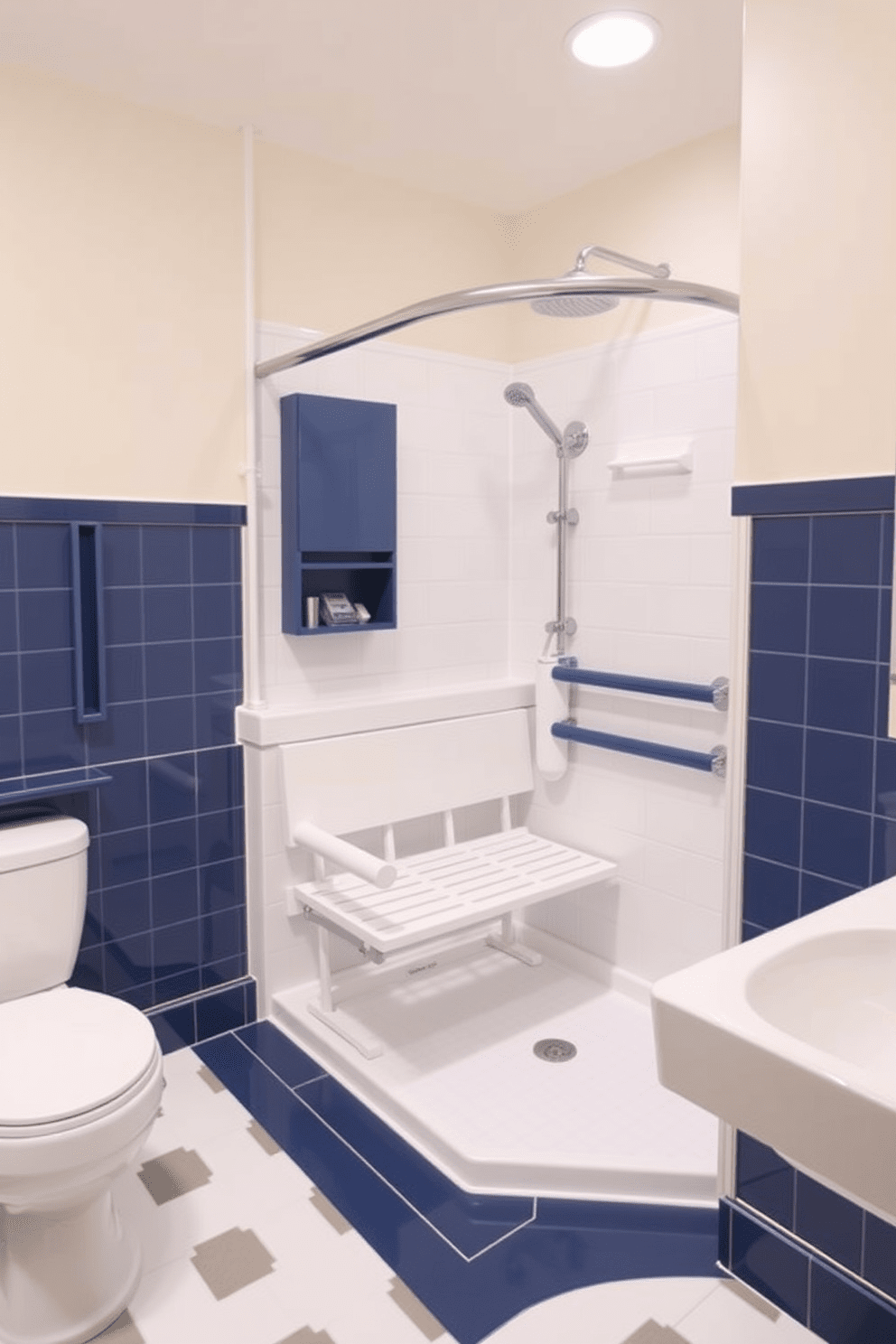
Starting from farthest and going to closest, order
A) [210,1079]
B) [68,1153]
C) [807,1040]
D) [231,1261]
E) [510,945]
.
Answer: [510,945], [210,1079], [231,1261], [68,1153], [807,1040]

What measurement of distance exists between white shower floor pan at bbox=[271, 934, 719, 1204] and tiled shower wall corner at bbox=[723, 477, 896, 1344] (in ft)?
0.96

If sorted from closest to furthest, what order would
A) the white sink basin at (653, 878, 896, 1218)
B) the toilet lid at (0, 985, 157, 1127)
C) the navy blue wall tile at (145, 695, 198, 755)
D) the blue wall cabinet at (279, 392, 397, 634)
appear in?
the white sink basin at (653, 878, 896, 1218) < the toilet lid at (0, 985, 157, 1127) < the navy blue wall tile at (145, 695, 198, 755) < the blue wall cabinet at (279, 392, 397, 634)

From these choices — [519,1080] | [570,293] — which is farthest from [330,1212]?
[570,293]

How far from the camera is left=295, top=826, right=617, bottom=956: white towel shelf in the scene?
7.92 ft

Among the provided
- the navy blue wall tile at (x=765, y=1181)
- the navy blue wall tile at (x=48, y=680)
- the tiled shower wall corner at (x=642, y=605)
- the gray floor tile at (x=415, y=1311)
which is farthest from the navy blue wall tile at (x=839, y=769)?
the navy blue wall tile at (x=48, y=680)

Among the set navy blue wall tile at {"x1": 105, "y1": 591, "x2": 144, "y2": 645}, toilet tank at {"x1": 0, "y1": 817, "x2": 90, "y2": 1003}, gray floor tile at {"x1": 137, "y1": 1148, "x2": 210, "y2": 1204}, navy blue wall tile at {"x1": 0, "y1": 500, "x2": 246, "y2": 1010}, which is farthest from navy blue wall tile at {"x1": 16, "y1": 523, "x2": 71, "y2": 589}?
gray floor tile at {"x1": 137, "y1": 1148, "x2": 210, "y2": 1204}

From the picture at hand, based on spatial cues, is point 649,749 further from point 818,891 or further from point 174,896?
point 174,896

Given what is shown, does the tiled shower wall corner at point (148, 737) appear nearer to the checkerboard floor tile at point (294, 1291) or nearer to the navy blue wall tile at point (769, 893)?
the checkerboard floor tile at point (294, 1291)

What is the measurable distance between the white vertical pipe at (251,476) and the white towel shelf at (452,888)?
0.60 m

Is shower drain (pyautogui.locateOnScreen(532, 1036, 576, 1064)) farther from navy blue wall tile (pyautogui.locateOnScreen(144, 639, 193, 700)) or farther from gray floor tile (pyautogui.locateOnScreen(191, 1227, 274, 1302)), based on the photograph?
navy blue wall tile (pyautogui.locateOnScreen(144, 639, 193, 700))

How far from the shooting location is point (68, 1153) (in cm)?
162

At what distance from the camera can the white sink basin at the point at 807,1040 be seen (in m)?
1.00

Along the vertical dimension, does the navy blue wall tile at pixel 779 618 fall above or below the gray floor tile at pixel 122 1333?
above

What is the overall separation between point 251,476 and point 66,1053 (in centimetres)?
151
